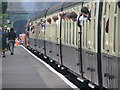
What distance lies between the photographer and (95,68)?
527 inches

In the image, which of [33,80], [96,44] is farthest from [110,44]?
[33,80]

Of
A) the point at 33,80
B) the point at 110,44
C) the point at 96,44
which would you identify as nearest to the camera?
the point at 110,44

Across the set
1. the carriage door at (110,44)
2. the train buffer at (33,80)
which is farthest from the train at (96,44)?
the train buffer at (33,80)

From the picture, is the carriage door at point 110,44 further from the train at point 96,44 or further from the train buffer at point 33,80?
the train buffer at point 33,80

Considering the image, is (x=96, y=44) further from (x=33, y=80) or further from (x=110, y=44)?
(x=33, y=80)

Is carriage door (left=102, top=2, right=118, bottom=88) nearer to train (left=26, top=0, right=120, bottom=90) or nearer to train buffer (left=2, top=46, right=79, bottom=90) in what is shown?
train (left=26, top=0, right=120, bottom=90)

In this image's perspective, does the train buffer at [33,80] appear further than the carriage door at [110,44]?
Yes

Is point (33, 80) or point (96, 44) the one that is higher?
point (96, 44)

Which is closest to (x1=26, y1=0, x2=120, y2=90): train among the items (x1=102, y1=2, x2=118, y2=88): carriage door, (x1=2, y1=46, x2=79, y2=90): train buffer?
(x1=102, y1=2, x2=118, y2=88): carriage door

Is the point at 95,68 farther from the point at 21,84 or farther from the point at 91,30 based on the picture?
the point at 21,84

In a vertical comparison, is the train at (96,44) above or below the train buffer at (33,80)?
above

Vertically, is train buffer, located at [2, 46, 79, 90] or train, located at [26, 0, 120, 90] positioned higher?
train, located at [26, 0, 120, 90]

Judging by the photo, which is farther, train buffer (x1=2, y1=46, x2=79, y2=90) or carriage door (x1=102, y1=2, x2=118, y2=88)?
train buffer (x1=2, y1=46, x2=79, y2=90)

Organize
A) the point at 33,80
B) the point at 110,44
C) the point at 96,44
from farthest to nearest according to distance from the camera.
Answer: the point at 33,80 → the point at 96,44 → the point at 110,44
